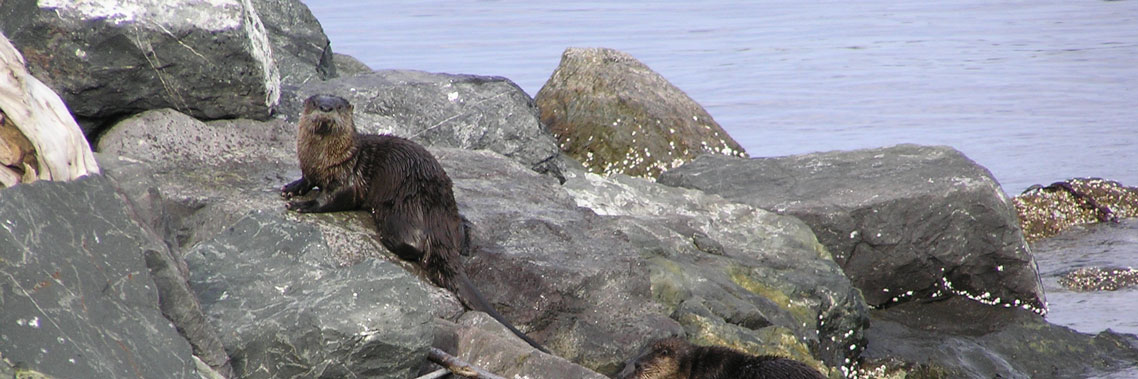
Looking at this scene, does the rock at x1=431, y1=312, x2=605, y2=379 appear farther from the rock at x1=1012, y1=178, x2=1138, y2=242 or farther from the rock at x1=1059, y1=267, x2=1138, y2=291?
the rock at x1=1012, y1=178, x2=1138, y2=242

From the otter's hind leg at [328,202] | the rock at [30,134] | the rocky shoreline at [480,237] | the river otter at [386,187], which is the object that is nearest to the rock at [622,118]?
the rocky shoreline at [480,237]

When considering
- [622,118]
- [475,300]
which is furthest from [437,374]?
[622,118]

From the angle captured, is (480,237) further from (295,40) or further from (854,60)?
(854,60)

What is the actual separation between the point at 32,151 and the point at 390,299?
1254 millimetres

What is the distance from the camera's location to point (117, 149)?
6.25 m

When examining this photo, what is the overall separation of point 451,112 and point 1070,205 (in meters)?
5.98

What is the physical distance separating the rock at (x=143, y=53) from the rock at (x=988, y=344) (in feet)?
12.7

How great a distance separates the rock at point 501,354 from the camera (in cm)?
465

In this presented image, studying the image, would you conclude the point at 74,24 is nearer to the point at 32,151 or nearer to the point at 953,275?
the point at 32,151

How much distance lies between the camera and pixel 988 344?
767cm

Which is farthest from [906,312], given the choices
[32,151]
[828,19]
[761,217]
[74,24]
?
[828,19]

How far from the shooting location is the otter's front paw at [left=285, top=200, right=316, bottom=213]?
5.82m

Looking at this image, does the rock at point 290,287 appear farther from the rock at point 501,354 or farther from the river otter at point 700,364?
the river otter at point 700,364

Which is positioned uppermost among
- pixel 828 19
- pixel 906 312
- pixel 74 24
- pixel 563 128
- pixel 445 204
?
pixel 74 24
